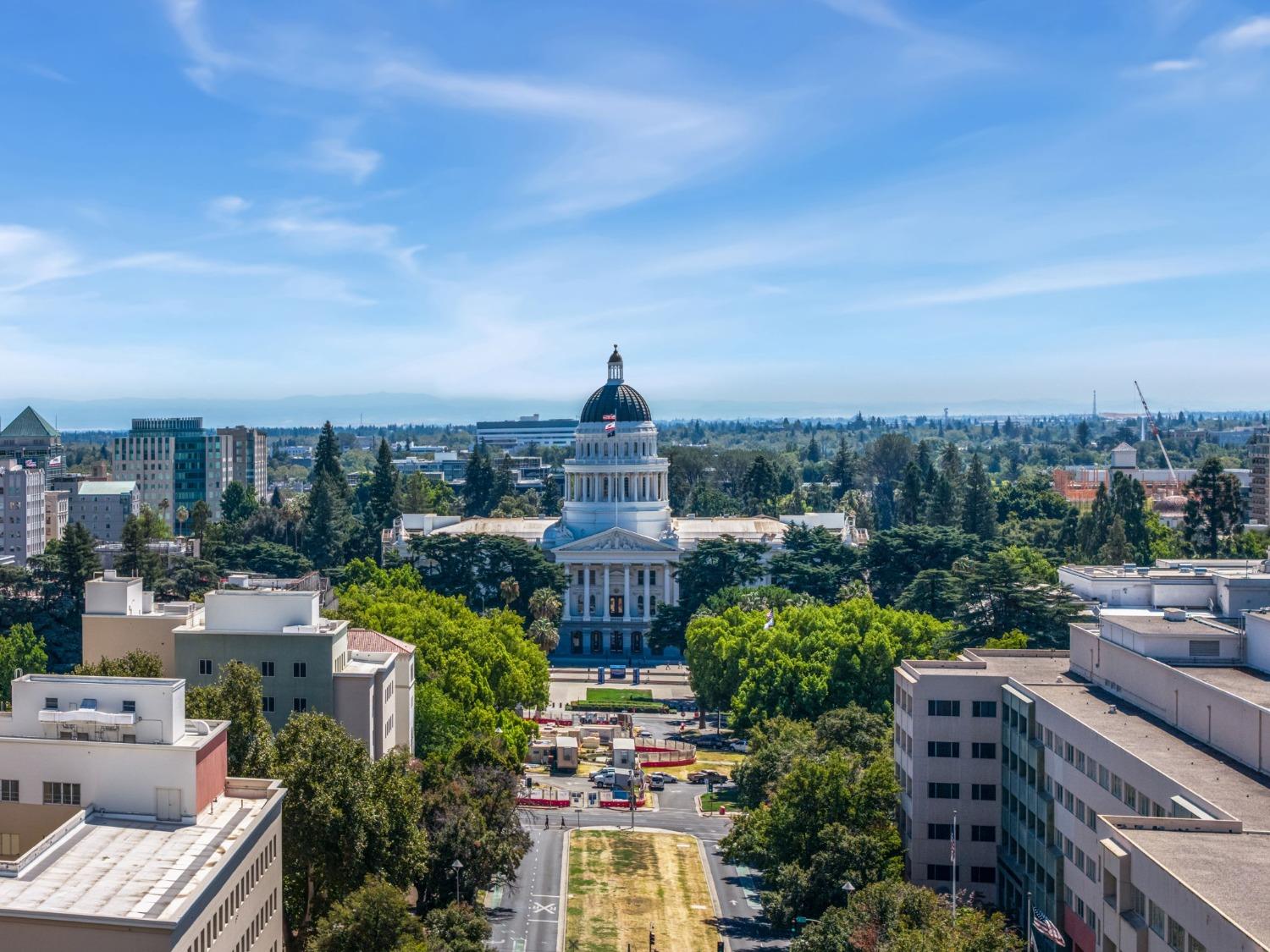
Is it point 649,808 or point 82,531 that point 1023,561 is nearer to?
point 649,808

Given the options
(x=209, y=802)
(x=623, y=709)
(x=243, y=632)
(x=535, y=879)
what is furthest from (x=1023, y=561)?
(x=209, y=802)

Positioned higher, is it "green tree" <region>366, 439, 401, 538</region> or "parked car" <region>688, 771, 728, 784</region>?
"green tree" <region>366, 439, 401, 538</region>

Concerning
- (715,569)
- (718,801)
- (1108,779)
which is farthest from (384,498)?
(1108,779)

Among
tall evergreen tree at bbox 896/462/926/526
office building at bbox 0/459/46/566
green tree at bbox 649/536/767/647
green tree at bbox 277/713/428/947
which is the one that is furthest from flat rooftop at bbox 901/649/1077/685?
office building at bbox 0/459/46/566

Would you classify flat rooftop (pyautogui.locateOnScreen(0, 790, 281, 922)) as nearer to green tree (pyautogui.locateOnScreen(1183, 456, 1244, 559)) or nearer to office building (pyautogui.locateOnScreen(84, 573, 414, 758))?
office building (pyautogui.locateOnScreen(84, 573, 414, 758))

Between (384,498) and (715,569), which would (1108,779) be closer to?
(715,569)

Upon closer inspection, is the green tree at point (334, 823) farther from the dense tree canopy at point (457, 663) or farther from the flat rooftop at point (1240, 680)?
the flat rooftop at point (1240, 680)
